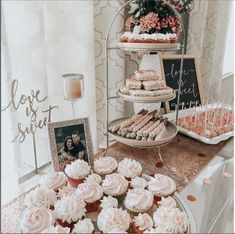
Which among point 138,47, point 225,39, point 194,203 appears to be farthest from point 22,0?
point 225,39

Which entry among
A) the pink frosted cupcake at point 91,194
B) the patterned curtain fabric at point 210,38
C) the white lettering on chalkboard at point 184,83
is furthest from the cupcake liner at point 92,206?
the patterned curtain fabric at point 210,38

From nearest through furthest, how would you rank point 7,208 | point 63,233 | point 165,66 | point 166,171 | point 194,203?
1. point 63,233
2. point 7,208
3. point 194,203
4. point 166,171
5. point 165,66

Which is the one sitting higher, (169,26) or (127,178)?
(169,26)

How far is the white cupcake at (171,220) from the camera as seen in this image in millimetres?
607

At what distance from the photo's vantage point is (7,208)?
0.75 m

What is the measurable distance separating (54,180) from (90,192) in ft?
0.39

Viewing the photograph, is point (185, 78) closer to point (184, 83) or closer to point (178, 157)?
point (184, 83)

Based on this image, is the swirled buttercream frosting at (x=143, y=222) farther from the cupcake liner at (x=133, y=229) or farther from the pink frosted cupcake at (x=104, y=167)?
the pink frosted cupcake at (x=104, y=167)

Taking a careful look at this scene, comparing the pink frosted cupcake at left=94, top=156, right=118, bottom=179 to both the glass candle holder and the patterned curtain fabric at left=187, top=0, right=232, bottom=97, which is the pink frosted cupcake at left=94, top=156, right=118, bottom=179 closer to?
the glass candle holder

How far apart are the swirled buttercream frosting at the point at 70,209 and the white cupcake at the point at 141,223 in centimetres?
13

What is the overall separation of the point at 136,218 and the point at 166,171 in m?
0.38

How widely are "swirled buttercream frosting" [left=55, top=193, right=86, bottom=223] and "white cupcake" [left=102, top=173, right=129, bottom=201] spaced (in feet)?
0.32

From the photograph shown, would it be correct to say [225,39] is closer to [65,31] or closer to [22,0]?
[65,31]

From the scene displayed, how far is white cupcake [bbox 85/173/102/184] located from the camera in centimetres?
76
